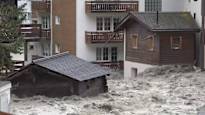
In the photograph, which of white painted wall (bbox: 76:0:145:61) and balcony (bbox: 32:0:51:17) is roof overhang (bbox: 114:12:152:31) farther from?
balcony (bbox: 32:0:51:17)

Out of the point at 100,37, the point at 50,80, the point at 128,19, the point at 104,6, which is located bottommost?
the point at 50,80

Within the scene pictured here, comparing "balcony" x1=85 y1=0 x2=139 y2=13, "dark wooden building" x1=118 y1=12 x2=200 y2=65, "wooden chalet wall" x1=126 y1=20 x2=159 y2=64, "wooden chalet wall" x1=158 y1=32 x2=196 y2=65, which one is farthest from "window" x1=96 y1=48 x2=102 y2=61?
"wooden chalet wall" x1=158 y1=32 x2=196 y2=65

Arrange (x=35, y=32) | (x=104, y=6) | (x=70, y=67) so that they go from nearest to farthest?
(x=70, y=67), (x=104, y=6), (x=35, y=32)

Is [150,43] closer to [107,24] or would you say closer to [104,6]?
[104,6]

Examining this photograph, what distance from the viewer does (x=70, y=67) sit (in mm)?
27812

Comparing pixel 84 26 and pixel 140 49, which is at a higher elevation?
pixel 84 26

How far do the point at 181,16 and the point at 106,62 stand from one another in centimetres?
810

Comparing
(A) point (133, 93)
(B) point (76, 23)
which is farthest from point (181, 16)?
(A) point (133, 93)

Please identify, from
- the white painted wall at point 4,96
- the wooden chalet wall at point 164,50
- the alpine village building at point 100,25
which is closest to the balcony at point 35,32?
the alpine village building at point 100,25

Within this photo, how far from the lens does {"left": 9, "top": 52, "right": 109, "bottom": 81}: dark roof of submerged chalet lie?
2625cm

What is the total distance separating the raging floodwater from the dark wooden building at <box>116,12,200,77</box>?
5.55 meters

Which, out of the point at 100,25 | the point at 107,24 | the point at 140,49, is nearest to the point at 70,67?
the point at 140,49

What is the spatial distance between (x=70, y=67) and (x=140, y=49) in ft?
43.1

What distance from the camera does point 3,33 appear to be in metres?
21.9
